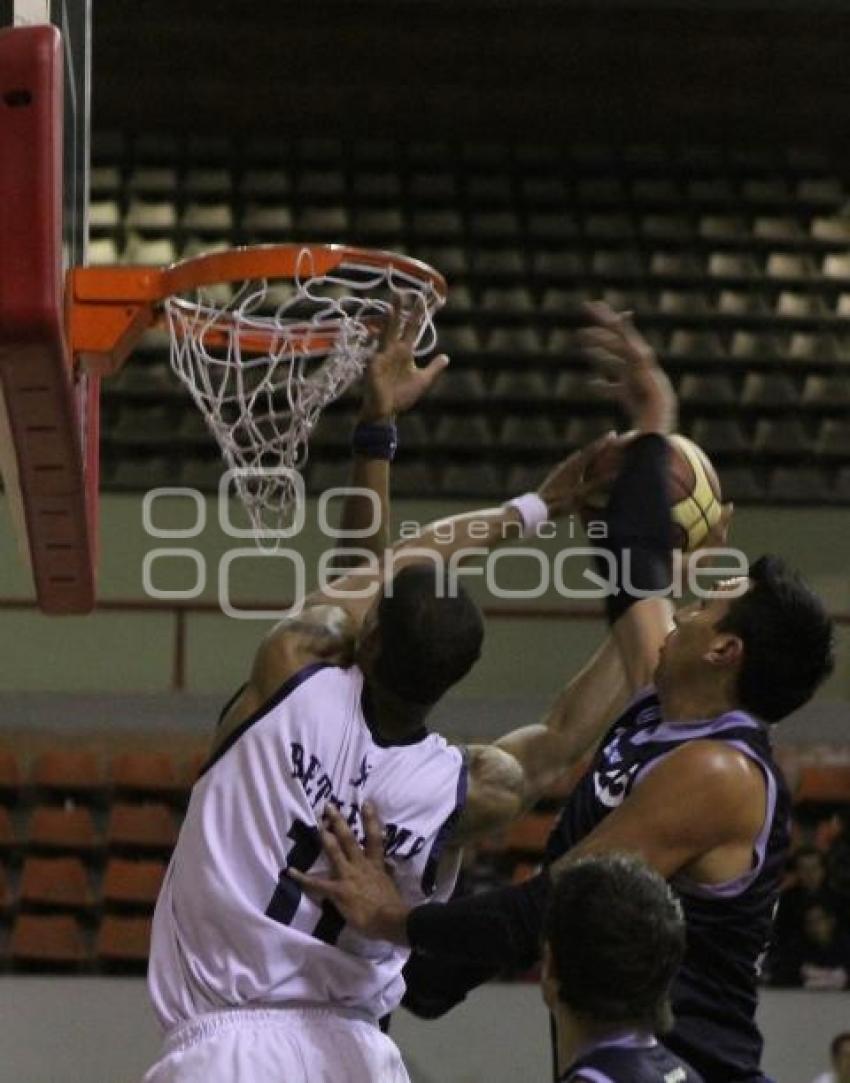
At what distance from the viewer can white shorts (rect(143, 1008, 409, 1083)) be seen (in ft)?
9.25

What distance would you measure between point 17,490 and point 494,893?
1397 millimetres

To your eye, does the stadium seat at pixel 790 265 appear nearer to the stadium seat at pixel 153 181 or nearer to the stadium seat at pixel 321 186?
the stadium seat at pixel 321 186

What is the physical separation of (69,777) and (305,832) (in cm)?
559

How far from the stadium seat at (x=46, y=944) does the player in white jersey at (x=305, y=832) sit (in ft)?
16.0

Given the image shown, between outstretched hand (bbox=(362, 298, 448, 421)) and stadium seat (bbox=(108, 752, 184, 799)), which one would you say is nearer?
outstretched hand (bbox=(362, 298, 448, 421))

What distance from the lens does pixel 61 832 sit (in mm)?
8102

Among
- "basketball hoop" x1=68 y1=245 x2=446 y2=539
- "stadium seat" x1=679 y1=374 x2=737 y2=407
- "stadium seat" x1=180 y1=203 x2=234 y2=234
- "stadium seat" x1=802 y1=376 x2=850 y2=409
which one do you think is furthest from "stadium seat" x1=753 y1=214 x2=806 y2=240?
"basketball hoop" x1=68 y1=245 x2=446 y2=539

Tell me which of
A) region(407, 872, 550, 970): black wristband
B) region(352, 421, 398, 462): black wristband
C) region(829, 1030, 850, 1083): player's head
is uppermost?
region(352, 421, 398, 462): black wristband

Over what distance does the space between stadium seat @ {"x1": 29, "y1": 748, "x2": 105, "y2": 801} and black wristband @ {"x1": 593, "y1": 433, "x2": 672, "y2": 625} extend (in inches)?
215

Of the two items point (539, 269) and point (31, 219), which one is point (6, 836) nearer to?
point (539, 269)

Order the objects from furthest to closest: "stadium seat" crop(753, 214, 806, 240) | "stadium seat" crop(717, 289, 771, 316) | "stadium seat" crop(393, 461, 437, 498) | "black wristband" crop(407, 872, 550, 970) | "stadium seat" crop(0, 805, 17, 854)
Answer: "stadium seat" crop(753, 214, 806, 240) < "stadium seat" crop(717, 289, 771, 316) < "stadium seat" crop(393, 461, 437, 498) < "stadium seat" crop(0, 805, 17, 854) < "black wristband" crop(407, 872, 550, 970)

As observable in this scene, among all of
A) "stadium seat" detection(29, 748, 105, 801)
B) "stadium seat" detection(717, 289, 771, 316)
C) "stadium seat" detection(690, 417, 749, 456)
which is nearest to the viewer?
"stadium seat" detection(29, 748, 105, 801)

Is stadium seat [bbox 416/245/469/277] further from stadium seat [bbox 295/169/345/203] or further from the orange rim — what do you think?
the orange rim

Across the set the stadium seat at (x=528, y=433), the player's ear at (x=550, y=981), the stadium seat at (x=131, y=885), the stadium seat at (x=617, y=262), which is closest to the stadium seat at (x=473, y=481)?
the stadium seat at (x=528, y=433)
